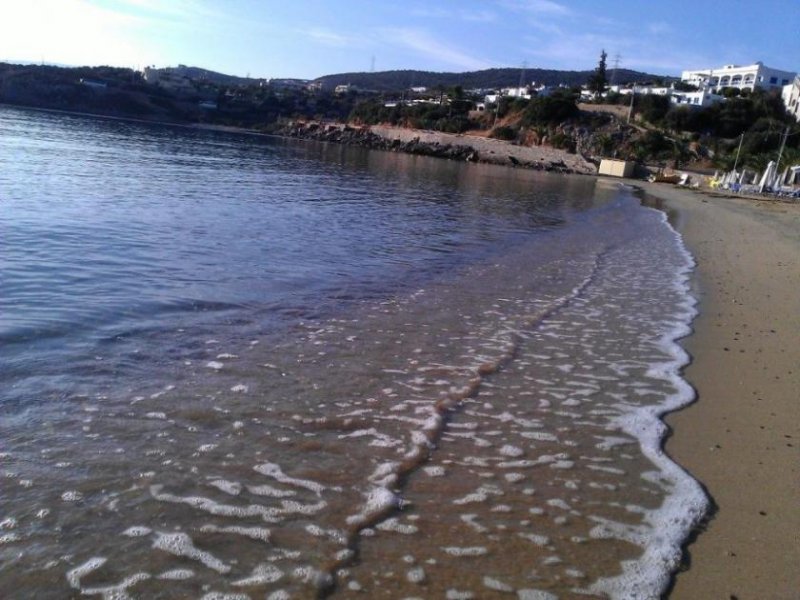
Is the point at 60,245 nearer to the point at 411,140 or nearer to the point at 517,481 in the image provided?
the point at 517,481

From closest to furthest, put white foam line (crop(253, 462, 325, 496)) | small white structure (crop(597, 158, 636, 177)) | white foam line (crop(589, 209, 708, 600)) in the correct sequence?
1. white foam line (crop(589, 209, 708, 600))
2. white foam line (crop(253, 462, 325, 496))
3. small white structure (crop(597, 158, 636, 177))

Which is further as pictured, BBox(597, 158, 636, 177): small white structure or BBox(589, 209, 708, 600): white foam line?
BBox(597, 158, 636, 177): small white structure

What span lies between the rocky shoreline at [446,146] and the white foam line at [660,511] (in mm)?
84106

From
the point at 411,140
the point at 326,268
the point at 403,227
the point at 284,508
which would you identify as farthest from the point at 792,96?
the point at 284,508

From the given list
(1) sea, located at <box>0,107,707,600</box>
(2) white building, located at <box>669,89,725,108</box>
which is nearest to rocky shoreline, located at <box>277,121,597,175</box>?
(2) white building, located at <box>669,89,725,108</box>

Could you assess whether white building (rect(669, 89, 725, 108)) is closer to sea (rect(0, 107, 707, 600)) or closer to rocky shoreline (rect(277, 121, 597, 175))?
rocky shoreline (rect(277, 121, 597, 175))

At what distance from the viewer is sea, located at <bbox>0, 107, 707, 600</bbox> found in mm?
3520

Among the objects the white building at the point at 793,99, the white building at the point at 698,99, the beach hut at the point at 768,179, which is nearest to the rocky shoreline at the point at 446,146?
the white building at the point at 698,99

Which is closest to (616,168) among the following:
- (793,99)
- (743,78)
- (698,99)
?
(698,99)

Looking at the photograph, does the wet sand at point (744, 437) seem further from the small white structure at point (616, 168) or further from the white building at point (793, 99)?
the white building at point (793, 99)

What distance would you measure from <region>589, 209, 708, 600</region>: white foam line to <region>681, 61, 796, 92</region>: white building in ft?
453

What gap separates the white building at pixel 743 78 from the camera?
5192 inches

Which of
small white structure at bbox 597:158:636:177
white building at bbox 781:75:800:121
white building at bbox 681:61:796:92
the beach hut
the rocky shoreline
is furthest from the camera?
white building at bbox 681:61:796:92

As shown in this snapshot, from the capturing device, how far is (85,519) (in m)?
3.79
